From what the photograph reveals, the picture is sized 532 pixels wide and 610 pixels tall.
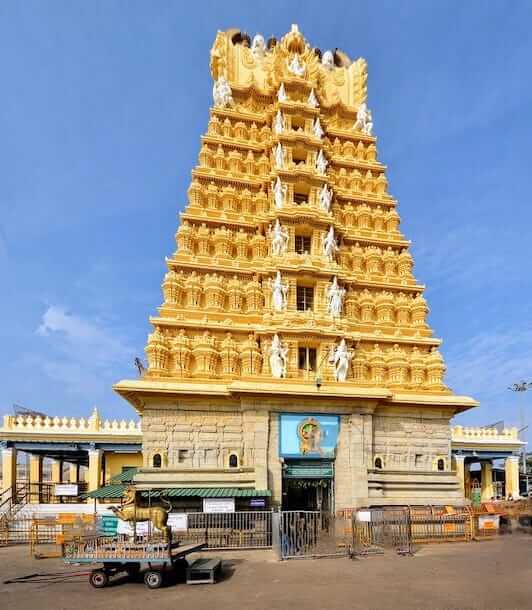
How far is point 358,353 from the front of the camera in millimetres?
30516

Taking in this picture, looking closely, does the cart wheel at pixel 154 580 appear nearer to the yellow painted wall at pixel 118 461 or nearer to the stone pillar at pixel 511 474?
the yellow painted wall at pixel 118 461

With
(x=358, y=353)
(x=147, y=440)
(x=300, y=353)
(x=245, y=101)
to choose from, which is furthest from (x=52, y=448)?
(x=245, y=101)

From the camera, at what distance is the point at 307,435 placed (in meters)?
27.0

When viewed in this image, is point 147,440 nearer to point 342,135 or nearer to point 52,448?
point 52,448

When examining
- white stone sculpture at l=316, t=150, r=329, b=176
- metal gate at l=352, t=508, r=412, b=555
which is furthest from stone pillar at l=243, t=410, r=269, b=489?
white stone sculpture at l=316, t=150, r=329, b=176

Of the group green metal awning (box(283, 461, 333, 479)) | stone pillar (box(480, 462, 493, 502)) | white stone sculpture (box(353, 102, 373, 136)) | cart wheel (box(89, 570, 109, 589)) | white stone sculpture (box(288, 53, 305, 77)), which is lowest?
stone pillar (box(480, 462, 493, 502))

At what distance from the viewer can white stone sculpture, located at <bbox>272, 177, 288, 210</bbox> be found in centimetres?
3229

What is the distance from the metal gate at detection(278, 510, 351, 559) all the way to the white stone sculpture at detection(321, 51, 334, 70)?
34367mm

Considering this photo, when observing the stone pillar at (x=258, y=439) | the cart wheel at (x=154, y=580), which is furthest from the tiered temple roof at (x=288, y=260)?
the cart wheel at (x=154, y=580)

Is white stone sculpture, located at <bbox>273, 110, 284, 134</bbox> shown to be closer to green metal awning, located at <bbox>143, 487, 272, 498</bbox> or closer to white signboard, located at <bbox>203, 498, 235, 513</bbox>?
green metal awning, located at <bbox>143, 487, 272, 498</bbox>

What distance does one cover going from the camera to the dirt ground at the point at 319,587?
43.0ft

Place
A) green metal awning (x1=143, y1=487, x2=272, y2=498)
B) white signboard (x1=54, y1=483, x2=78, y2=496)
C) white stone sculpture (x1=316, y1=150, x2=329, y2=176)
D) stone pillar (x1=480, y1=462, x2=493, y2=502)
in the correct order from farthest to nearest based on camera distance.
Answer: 1. stone pillar (x1=480, y1=462, x2=493, y2=502)
2. white stone sculpture (x1=316, y1=150, x2=329, y2=176)
3. white signboard (x1=54, y1=483, x2=78, y2=496)
4. green metal awning (x1=143, y1=487, x2=272, y2=498)

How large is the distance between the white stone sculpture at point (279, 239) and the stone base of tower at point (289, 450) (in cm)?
895

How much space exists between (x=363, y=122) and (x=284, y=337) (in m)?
19.9
